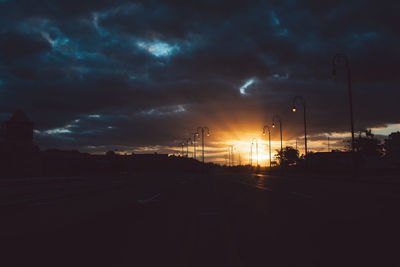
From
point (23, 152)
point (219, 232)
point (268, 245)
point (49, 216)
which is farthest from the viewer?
point (23, 152)

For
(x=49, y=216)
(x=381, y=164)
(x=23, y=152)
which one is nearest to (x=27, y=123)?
(x=23, y=152)

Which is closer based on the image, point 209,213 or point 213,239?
point 213,239

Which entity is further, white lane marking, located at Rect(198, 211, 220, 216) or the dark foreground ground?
white lane marking, located at Rect(198, 211, 220, 216)

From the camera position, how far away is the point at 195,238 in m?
7.41

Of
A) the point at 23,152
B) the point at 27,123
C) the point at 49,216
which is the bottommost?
the point at 49,216

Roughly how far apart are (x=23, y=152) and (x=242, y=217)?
270 ft

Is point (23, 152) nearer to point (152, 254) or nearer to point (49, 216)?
point (49, 216)

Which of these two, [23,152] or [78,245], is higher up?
[23,152]

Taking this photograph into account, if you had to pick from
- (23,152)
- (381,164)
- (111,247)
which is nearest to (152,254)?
(111,247)

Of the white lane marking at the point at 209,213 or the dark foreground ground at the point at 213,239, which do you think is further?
the white lane marking at the point at 209,213

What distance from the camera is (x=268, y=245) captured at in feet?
21.2

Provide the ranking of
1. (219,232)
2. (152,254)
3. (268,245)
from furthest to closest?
(219,232) < (268,245) < (152,254)

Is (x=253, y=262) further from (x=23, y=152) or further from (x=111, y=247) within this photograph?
(x=23, y=152)

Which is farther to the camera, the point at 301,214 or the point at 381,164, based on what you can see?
the point at 381,164
